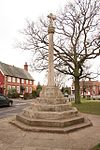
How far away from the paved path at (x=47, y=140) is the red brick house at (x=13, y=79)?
5115 cm

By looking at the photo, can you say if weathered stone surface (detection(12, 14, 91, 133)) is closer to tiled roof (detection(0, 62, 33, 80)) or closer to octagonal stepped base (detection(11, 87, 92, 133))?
octagonal stepped base (detection(11, 87, 92, 133))

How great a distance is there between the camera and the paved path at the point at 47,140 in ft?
27.0

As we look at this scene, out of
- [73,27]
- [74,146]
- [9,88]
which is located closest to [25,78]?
[9,88]

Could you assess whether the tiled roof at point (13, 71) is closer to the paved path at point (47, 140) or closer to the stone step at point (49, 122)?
the stone step at point (49, 122)

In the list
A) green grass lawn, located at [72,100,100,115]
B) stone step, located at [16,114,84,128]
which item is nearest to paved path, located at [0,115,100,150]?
stone step, located at [16,114,84,128]

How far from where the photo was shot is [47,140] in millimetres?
9234

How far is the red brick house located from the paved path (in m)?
51.1

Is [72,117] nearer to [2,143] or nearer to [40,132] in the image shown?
[40,132]

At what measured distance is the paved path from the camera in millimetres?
8227

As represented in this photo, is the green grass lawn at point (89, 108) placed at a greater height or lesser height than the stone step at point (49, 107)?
lesser

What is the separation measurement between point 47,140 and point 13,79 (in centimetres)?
6008

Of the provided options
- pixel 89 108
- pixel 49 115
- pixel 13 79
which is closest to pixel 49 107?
pixel 49 115

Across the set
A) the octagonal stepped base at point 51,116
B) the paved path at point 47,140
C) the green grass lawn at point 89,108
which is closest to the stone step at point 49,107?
the octagonal stepped base at point 51,116

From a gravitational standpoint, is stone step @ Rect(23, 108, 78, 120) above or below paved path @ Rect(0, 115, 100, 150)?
above
